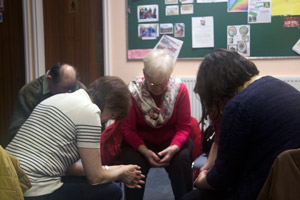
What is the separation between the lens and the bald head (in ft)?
6.86

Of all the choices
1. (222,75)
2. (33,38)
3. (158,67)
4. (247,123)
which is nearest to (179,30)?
(158,67)

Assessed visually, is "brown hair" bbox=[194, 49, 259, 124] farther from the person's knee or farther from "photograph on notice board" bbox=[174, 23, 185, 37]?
"photograph on notice board" bbox=[174, 23, 185, 37]

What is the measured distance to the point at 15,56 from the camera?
11.3 ft

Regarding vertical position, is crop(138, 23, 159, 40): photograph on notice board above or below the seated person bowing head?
above

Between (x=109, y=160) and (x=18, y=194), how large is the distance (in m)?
0.99

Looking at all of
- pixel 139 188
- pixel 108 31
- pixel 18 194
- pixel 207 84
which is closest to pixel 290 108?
pixel 207 84

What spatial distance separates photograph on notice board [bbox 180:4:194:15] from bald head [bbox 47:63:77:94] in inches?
54.7

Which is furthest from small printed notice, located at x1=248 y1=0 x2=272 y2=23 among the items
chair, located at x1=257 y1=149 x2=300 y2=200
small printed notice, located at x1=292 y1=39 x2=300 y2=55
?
chair, located at x1=257 y1=149 x2=300 y2=200

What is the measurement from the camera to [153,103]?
81.1 inches

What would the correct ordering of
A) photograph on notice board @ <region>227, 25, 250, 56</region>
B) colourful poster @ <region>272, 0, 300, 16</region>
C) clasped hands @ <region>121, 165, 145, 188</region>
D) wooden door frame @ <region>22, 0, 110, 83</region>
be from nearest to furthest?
clasped hands @ <region>121, 165, 145, 188</region>, colourful poster @ <region>272, 0, 300, 16</region>, photograph on notice board @ <region>227, 25, 250, 56</region>, wooden door frame @ <region>22, 0, 110, 83</region>

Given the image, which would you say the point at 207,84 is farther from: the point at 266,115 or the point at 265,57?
the point at 265,57

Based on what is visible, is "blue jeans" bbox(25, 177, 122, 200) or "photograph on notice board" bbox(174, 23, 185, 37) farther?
"photograph on notice board" bbox(174, 23, 185, 37)

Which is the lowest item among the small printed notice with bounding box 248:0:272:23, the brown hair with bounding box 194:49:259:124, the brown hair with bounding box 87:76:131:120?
the brown hair with bounding box 87:76:131:120

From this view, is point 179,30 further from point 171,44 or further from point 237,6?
point 237,6
